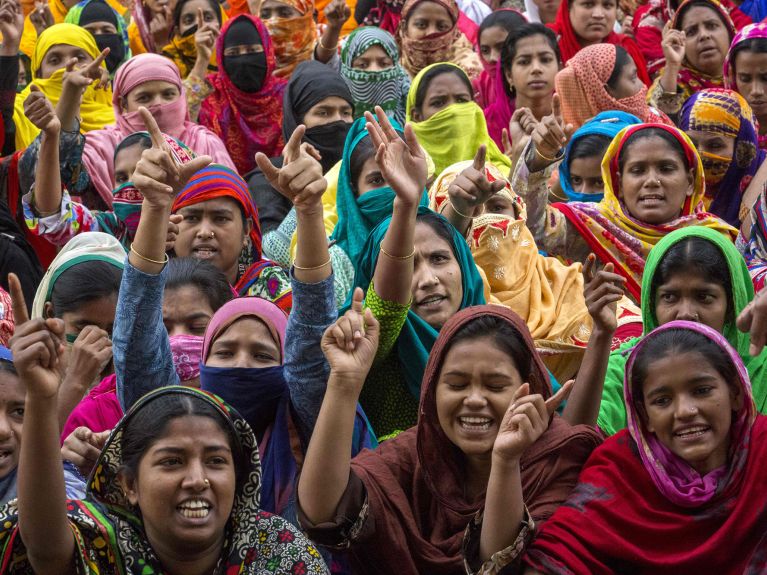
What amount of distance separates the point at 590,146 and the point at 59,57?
313cm

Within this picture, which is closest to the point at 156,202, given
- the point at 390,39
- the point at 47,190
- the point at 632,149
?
the point at 47,190

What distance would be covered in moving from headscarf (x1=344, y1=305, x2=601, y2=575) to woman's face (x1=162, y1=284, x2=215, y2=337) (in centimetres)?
102

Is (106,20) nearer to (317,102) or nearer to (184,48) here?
(184,48)

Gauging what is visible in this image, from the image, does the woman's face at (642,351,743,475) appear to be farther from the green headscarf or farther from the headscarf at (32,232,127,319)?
the headscarf at (32,232,127,319)

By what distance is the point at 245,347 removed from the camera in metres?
4.45

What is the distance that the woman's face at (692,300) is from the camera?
15.3 feet

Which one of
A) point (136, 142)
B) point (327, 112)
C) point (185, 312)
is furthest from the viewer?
point (327, 112)

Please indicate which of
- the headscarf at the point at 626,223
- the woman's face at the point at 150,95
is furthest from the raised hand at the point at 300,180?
the woman's face at the point at 150,95

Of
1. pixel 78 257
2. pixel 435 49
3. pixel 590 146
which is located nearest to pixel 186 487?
pixel 78 257

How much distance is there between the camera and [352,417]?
3.85 m

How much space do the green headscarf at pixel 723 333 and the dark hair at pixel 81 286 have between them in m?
1.77

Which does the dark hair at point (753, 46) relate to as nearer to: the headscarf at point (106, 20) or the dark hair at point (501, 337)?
the headscarf at point (106, 20)

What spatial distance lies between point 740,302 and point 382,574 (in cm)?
154

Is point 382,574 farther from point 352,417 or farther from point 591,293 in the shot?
point 591,293
